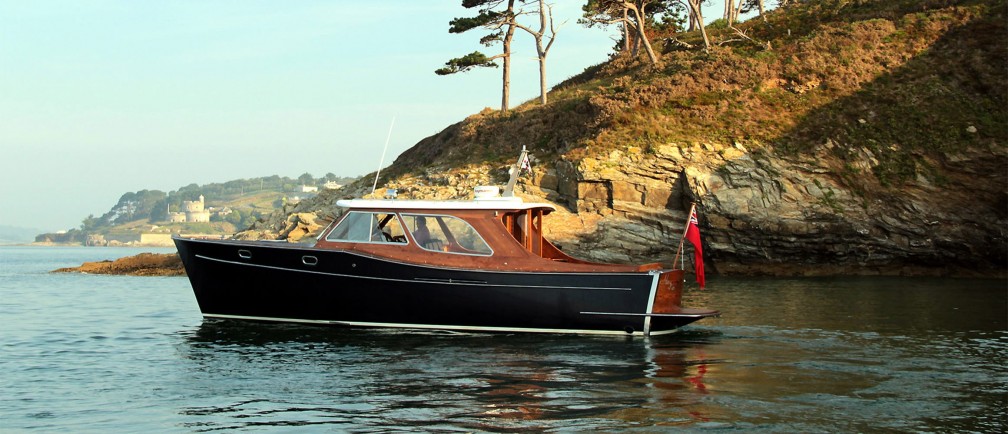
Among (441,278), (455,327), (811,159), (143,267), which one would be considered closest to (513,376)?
(441,278)

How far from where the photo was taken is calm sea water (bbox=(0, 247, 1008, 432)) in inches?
440

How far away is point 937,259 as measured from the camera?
3466 centimetres

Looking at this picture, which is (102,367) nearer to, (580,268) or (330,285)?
(330,285)

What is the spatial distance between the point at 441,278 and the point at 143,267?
30951 millimetres

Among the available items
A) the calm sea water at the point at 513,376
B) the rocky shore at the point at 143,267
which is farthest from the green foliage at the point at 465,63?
the calm sea water at the point at 513,376

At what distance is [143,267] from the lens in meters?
44.5

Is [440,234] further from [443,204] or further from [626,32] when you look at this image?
[626,32]

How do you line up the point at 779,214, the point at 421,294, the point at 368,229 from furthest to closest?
the point at 779,214
the point at 368,229
the point at 421,294

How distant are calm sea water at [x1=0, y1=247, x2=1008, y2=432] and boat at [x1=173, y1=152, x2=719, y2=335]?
40cm

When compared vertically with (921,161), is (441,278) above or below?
below

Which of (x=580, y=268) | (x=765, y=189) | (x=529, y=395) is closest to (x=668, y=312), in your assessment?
(x=580, y=268)

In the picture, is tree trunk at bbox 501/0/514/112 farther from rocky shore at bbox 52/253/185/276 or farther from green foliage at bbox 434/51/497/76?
rocky shore at bbox 52/253/185/276

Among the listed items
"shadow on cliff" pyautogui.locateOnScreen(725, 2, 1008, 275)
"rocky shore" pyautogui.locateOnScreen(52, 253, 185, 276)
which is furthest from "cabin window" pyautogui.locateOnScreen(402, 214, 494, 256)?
"rocky shore" pyautogui.locateOnScreen(52, 253, 185, 276)

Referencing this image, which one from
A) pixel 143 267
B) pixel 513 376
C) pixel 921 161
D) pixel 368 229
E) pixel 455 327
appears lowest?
pixel 513 376
